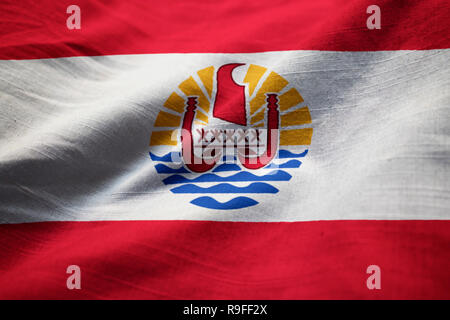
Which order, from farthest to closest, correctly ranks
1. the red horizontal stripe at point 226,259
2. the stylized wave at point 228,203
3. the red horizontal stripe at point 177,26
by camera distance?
the red horizontal stripe at point 177,26 → the stylized wave at point 228,203 → the red horizontal stripe at point 226,259

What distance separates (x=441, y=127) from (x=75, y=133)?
2.18ft

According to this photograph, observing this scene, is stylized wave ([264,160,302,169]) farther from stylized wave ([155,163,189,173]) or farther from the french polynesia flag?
stylized wave ([155,163,189,173])

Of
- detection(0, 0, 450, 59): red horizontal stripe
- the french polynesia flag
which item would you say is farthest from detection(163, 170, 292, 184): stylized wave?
detection(0, 0, 450, 59): red horizontal stripe

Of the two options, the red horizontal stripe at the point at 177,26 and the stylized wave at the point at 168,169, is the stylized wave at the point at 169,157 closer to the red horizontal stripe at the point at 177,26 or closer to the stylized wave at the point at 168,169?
the stylized wave at the point at 168,169

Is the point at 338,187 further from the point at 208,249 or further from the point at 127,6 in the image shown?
the point at 127,6

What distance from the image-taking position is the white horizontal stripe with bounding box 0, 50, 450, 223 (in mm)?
749

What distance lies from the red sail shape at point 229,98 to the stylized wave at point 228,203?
16cm

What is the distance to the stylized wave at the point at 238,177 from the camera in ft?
2.63

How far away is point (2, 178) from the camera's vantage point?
32.2 inches

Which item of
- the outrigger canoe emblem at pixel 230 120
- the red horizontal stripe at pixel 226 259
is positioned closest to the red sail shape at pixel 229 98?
the outrigger canoe emblem at pixel 230 120

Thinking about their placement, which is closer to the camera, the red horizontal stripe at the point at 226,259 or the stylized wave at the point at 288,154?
the red horizontal stripe at the point at 226,259

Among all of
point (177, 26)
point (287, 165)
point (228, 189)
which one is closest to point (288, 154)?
point (287, 165)

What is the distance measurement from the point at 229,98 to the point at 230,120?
0.05 m

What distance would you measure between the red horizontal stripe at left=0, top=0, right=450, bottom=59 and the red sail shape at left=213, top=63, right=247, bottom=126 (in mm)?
57
